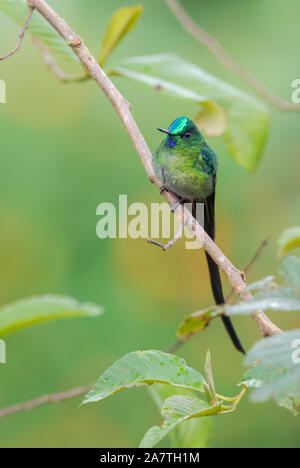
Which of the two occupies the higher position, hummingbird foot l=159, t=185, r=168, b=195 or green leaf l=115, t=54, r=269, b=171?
green leaf l=115, t=54, r=269, b=171

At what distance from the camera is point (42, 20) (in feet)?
4.98

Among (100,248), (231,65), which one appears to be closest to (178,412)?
(231,65)

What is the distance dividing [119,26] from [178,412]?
3.69 ft

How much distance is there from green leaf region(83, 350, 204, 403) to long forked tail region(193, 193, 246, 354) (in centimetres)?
41

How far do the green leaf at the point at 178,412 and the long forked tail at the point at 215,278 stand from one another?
46 cm

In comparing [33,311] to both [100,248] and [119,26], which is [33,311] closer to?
[119,26]

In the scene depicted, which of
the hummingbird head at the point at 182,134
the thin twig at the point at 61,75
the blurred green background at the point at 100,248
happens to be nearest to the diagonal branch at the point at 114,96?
the thin twig at the point at 61,75

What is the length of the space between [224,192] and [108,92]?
1848 mm

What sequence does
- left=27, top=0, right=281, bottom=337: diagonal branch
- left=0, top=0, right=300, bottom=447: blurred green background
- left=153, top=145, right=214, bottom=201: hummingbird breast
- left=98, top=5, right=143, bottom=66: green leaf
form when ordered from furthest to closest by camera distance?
left=0, top=0, right=300, bottom=447: blurred green background
left=153, top=145, right=214, bottom=201: hummingbird breast
left=98, top=5, right=143, bottom=66: green leaf
left=27, top=0, right=281, bottom=337: diagonal branch

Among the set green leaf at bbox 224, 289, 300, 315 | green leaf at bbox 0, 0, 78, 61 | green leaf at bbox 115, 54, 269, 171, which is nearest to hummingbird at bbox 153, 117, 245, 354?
green leaf at bbox 115, 54, 269, 171

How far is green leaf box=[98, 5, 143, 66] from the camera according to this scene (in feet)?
5.29

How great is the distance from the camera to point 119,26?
1621 mm

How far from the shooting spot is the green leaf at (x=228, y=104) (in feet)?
4.92

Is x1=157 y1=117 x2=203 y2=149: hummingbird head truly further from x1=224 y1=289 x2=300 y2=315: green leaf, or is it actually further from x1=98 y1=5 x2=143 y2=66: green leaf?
x1=224 y1=289 x2=300 y2=315: green leaf
